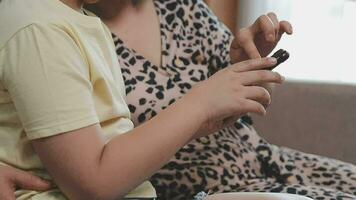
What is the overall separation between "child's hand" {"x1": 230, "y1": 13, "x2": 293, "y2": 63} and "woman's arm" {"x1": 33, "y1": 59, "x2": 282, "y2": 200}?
181 millimetres

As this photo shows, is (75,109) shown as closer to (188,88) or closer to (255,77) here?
(255,77)

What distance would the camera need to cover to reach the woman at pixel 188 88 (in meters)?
1.13

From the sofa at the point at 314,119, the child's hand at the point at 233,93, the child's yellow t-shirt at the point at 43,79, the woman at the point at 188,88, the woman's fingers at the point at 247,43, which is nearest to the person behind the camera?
the child's yellow t-shirt at the point at 43,79

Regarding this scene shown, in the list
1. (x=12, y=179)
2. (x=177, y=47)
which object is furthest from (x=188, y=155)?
(x=12, y=179)

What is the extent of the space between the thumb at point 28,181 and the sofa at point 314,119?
855mm

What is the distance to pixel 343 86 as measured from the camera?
1.47m

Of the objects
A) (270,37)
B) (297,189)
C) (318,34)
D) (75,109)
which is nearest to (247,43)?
(270,37)

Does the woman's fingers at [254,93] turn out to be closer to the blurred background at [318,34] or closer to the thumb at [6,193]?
the thumb at [6,193]

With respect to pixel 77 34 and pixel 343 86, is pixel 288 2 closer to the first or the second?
pixel 343 86

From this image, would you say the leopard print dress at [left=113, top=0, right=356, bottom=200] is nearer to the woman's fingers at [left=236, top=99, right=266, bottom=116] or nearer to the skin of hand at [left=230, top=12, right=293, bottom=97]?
the skin of hand at [left=230, top=12, right=293, bottom=97]

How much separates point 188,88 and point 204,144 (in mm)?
115

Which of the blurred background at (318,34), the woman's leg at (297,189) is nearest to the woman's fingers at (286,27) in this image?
the woman's leg at (297,189)

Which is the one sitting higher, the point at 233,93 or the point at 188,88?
the point at 233,93

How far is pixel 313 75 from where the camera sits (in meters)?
2.16
